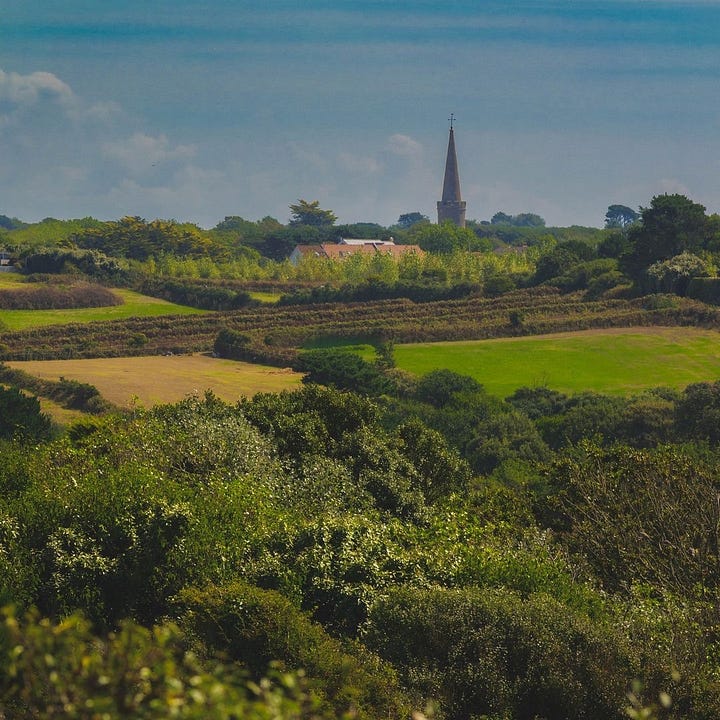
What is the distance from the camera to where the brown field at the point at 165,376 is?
6694cm

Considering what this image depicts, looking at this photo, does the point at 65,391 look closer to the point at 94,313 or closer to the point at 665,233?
the point at 94,313

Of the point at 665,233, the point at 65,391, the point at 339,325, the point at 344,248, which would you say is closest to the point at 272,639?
the point at 65,391

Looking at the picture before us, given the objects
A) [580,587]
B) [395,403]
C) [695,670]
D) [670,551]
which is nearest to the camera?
[695,670]

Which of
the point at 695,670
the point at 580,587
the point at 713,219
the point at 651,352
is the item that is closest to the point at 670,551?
the point at 580,587

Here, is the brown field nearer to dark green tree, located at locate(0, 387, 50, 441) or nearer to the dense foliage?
dark green tree, located at locate(0, 387, 50, 441)

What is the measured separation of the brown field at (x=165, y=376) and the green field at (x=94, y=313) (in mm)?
18961

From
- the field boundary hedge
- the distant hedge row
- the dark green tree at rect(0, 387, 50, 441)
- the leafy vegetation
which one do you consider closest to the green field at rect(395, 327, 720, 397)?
the field boundary hedge

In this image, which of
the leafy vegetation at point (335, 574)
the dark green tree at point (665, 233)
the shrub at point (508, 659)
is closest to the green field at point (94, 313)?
the dark green tree at point (665, 233)

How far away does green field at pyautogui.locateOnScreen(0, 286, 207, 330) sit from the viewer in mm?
102250

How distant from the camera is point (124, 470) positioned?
25391 mm

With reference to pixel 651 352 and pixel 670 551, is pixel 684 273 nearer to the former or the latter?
pixel 651 352

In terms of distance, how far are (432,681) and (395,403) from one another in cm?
5207

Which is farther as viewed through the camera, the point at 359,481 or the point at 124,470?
the point at 359,481

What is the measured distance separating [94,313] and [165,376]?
122 feet
